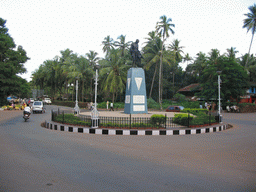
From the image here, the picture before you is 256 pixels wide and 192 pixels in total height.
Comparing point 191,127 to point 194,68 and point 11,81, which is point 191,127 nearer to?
point 11,81

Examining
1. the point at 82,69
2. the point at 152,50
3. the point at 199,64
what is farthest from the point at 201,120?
the point at 199,64

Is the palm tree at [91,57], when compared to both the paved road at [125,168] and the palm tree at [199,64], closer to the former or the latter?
the palm tree at [199,64]

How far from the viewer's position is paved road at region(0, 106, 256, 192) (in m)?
4.30

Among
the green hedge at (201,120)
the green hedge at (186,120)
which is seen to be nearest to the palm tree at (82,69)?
the green hedge at (201,120)

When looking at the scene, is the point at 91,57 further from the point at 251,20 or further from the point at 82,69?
the point at 251,20

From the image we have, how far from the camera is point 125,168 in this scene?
5402 millimetres

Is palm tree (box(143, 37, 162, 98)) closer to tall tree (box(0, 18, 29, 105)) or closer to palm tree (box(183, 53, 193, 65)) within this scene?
tall tree (box(0, 18, 29, 105))

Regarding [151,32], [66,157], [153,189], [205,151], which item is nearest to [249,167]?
[205,151]

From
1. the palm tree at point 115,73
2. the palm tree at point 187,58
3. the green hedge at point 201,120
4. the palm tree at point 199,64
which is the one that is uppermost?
the palm tree at point 187,58

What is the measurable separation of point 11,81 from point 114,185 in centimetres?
3469

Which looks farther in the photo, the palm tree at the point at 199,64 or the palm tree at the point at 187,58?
the palm tree at the point at 187,58

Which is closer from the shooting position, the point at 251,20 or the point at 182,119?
the point at 182,119

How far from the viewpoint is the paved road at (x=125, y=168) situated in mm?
4303

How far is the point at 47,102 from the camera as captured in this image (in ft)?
207
